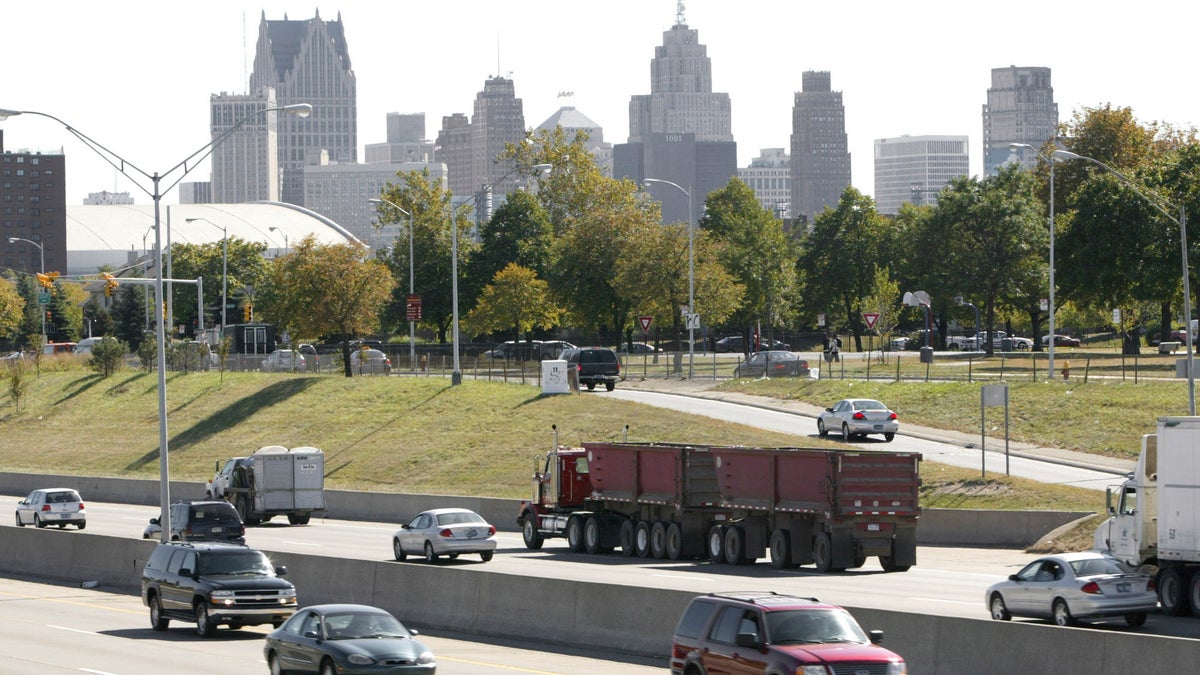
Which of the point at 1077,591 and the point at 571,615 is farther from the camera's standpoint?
the point at 571,615

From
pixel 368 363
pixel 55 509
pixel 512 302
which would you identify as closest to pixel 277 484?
pixel 55 509

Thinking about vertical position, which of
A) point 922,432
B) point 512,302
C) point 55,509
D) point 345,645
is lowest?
point 55,509

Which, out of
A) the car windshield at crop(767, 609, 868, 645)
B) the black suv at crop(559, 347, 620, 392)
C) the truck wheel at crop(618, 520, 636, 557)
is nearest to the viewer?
the car windshield at crop(767, 609, 868, 645)

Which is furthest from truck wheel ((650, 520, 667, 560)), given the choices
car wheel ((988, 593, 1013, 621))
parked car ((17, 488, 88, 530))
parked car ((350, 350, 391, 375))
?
parked car ((350, 350, 391, 375))

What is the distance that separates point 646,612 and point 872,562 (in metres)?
14.9

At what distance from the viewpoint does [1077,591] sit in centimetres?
2420

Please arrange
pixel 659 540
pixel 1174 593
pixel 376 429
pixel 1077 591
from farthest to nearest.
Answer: pixel 376 429
pixel 659 540
pixel 1174 593
pixel 1077 591

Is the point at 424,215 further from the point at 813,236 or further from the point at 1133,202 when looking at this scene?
the point at 1133,202

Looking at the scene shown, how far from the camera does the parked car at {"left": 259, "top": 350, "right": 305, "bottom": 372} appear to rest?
290 feet

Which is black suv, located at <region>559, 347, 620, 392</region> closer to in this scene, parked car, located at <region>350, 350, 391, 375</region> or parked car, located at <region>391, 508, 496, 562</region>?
parked car, located at <region>350, 350, 391, 375</region>

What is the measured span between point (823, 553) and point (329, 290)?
5026 centimetres

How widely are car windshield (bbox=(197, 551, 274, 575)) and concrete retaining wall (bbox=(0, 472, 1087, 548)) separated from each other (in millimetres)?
19945

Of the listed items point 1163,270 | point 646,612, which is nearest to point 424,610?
point 646,612

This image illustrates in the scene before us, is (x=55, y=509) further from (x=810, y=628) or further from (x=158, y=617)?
(x=810, y=628)
